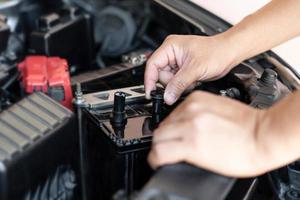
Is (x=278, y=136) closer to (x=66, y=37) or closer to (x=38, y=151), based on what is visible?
(x=38, y=151)

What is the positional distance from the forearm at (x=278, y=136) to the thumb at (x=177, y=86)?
288 millimetres

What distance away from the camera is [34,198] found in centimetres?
85

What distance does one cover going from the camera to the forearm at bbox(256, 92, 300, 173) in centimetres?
70

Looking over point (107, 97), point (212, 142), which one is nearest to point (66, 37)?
point (107, 97)

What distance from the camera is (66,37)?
4.50 ft

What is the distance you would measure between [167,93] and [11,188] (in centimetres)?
35

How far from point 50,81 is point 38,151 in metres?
0.30

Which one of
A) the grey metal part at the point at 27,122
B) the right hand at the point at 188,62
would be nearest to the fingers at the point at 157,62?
the right hand at the point at 188,62

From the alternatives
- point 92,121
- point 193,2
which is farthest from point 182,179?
point 193,2

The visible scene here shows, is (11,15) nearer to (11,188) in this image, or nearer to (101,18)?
(101,18)

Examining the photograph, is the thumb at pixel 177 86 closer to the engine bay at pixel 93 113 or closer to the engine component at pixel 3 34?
the engine bay at pixel 93 113

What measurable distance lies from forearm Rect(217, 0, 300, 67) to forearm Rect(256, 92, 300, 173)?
1.15 ft

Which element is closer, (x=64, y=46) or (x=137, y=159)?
(x=137, y=159)

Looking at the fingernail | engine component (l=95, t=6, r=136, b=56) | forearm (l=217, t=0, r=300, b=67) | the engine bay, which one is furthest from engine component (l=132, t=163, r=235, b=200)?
engine component (l=95, t=6, r=136, b=56)
